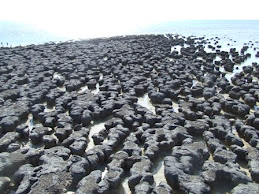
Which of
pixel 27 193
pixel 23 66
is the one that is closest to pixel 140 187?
pixel 27 193

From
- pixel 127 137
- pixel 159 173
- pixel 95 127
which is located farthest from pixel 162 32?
pixel 159 173

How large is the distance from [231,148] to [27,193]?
19.5 ft

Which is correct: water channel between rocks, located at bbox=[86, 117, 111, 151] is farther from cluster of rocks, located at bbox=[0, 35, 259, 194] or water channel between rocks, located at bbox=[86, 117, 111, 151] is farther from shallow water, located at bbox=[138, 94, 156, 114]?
shallow water, located at bbox=[138, 94, 156, 114]

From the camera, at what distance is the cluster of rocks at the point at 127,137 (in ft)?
22.1

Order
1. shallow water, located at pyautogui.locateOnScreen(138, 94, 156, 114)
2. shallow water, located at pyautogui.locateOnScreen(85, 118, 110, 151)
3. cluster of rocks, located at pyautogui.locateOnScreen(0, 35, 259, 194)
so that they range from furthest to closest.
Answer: shallow water, located at pyautogui.locateOnScreen(138, 94, 156, 114) < shallow water, located at pyautogui.locateOnScreen(85, 118, 110, 151) < cluster of rocks, located at pyautogui.locateOnScreen(0, 35, 259, 194)

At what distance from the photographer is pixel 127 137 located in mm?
8906

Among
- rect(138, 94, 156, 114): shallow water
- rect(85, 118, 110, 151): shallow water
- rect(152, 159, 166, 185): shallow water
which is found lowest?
rect(152, 159, 166, 185): shallow water

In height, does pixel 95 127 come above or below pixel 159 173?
above

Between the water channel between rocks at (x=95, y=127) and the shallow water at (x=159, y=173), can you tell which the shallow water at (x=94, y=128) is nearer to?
the water channel between rocks at (x=95, y=127)

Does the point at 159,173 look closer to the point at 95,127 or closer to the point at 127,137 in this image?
the point at 127,137

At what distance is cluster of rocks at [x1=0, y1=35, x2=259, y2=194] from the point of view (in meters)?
6.75

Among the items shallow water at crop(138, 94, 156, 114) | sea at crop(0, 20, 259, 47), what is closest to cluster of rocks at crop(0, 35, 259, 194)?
shallow water at crop(138, 94, 156, 114)

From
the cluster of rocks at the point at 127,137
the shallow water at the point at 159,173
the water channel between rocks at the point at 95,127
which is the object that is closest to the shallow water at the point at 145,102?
the cluster of rocks at the point at 127,137

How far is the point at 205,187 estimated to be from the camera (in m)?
6.38
